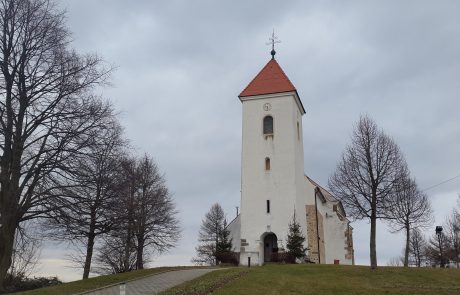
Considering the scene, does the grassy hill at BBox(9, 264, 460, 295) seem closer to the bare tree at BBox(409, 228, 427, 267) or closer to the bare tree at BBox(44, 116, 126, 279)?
the bare tree at BBox(44, 116, 126, 279)

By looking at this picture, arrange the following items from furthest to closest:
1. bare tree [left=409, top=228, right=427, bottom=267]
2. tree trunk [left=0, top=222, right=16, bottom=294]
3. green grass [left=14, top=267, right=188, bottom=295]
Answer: bare tree [left=409, top=228, right=427, bottom=267] → green grass [left=14, top=267, right=188, bottom=295] → tree trunk [left=0, top=222, right=16, bottom=294]

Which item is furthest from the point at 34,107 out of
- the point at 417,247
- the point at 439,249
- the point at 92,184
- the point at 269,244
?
the point at 417,247

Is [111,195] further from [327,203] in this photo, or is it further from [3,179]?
[327,203]

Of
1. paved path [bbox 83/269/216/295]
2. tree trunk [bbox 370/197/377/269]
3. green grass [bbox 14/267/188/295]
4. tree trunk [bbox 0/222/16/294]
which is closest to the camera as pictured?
tree trunk [bbox 0/222/16/294]

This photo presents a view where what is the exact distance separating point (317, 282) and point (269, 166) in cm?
1602

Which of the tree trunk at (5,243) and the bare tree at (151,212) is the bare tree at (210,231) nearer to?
the bare tree at (151,212)

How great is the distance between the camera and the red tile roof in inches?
1446

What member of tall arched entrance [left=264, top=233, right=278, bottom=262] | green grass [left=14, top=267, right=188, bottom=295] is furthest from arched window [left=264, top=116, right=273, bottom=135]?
green grass [left=14, top=267, right=188, bottom=295]

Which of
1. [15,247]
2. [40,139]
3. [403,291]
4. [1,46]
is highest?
[1,46]

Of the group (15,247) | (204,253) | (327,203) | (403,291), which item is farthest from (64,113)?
(204,253)

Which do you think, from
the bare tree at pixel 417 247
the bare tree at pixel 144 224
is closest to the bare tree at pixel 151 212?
the bare tree at pixel 144 224

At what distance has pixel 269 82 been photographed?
37.8m

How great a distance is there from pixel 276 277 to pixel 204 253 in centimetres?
3145

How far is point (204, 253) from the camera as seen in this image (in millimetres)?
51406
